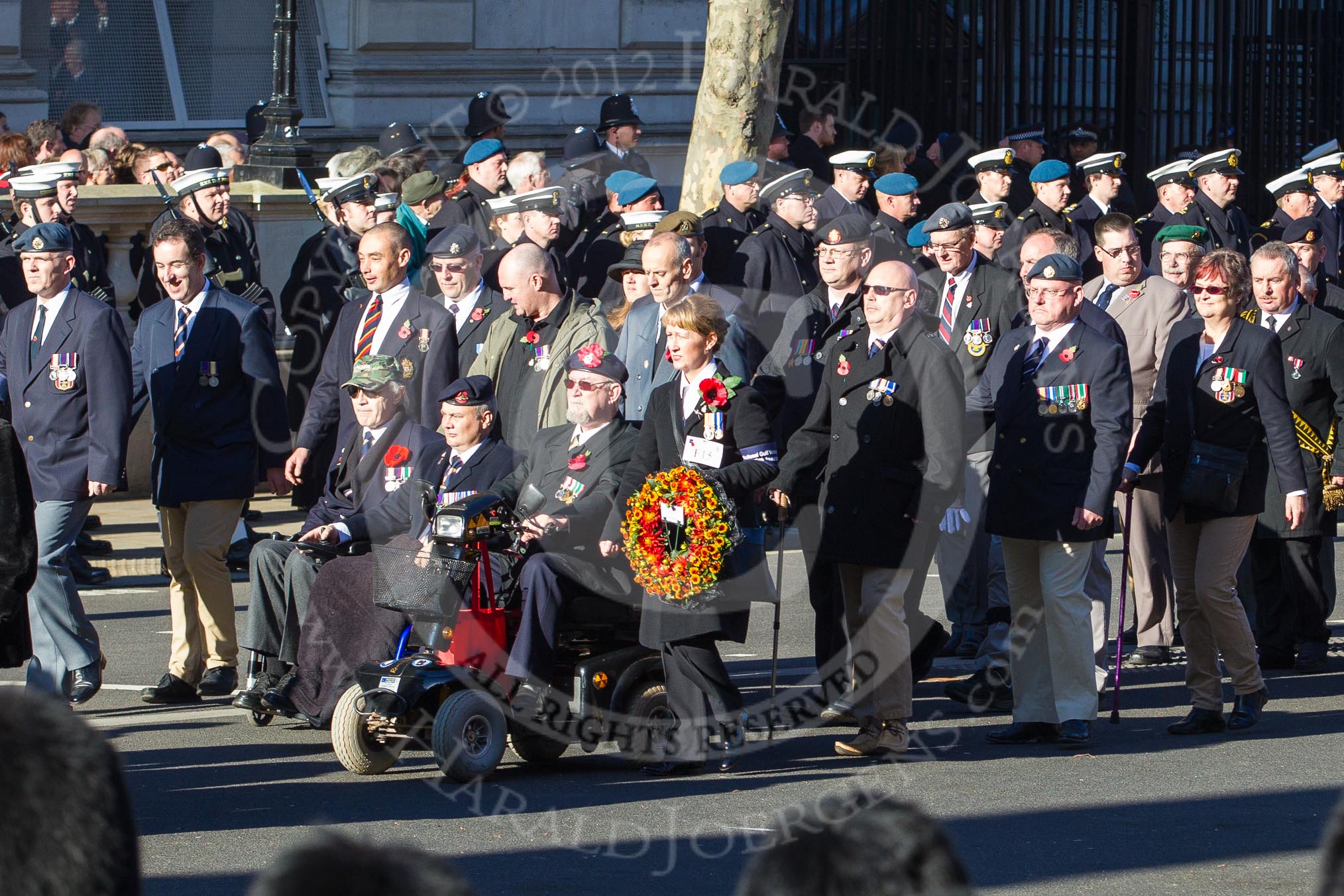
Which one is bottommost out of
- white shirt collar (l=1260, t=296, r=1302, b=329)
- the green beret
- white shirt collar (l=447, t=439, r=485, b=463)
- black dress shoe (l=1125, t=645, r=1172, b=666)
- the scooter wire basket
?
black dress shoe (l=1125, t=645, r=1172, b=666)

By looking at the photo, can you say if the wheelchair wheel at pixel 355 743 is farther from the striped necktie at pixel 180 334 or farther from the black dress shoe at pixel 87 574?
the black dress shoe at pixel 87 574

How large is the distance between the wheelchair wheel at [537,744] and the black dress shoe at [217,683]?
182 centimetres

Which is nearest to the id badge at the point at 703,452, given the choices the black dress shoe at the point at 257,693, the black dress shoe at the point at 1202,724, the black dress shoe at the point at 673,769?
the black dress shoe at the point at 673,769

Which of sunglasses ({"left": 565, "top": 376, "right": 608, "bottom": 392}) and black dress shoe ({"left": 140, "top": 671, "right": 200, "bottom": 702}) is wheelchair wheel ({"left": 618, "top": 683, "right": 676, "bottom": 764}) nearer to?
sunglasses ({"left": 565, "top": 376, "right": 608, "bottom": 392})

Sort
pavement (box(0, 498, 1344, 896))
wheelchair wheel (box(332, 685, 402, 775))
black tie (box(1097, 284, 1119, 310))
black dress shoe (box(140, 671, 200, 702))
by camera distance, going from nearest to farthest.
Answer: pavement (box(0, 498, 1344, 896)) → wheelchair wheel (box(332, 685, 402, 775)) → black dress shoe (box(140, 671, 200, 702)) → black tie (box(1097, 284, 1119, 310))

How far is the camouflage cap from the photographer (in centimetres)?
827

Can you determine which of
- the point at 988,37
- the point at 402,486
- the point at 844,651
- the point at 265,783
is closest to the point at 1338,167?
the point at 988,37

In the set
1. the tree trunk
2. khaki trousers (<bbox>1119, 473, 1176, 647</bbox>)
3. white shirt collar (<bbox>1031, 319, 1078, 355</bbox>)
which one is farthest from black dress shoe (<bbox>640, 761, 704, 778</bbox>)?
the tree trunk

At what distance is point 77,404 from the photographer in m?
8.70

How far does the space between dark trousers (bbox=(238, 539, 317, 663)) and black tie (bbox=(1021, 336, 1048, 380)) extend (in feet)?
9.85

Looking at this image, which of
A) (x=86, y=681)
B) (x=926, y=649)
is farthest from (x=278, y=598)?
(x=926, y=649)

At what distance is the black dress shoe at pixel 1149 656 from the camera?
9.72 m

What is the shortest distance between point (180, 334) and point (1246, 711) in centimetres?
488

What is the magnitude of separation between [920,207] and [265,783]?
11.2 m
